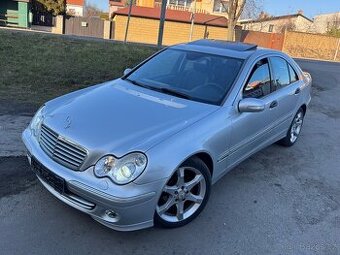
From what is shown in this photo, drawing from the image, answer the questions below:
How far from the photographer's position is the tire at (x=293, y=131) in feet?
18.1

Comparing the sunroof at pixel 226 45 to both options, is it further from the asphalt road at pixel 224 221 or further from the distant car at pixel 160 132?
the asphalt road at pixel 224 221

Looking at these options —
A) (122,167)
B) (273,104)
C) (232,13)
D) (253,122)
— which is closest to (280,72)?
(273,104)

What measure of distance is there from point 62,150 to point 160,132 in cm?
85

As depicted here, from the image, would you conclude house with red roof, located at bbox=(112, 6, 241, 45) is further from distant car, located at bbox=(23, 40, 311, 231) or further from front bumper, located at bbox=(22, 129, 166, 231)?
front bumper, located at bbox=(22, 129, 166, 231)

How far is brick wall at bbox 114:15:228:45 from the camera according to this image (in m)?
35.0

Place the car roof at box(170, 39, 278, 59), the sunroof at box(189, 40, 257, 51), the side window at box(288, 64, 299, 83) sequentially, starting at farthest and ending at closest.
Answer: the side window at box(288, 64, 299, 83) → the sunroof at box(189, 40, 257, 51) → the car roof at box(170, 39, 278, 59)

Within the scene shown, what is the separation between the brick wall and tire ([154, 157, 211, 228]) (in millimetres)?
32399

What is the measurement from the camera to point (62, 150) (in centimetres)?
304

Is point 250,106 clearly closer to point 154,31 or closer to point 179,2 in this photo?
point 154,31

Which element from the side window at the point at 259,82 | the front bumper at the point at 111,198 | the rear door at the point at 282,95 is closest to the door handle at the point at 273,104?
the rear door at the point at 282,95

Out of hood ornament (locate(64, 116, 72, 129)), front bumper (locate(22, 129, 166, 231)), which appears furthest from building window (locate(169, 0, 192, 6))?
front bumper (locate(22, 129, 166, 231))

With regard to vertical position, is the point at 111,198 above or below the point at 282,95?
below

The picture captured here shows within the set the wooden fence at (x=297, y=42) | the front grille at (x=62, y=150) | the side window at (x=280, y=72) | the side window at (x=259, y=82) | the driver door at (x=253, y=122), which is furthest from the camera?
the wooden fence at (x=297, y=42)

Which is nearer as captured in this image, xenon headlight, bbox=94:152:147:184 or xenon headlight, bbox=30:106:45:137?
xenon headlight, bbox=94:152:147:184
